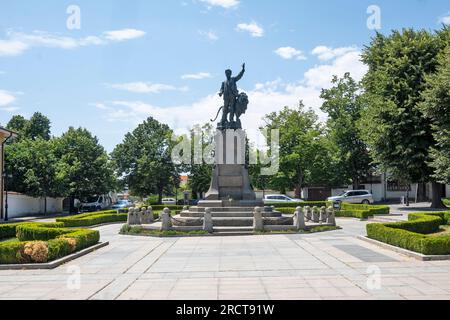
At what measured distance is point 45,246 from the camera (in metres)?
14.1

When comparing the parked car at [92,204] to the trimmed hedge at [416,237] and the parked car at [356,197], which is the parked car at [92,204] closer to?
the parked car at [356,197]

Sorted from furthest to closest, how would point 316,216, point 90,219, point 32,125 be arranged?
point 32,125
point 90,219
point 316,216

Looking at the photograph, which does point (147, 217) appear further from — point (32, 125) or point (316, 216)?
point (32, 125)

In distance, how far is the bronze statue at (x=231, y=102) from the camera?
1101 inches

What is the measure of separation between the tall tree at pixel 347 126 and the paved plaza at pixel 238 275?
37.9 meters

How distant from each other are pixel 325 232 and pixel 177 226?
738cm

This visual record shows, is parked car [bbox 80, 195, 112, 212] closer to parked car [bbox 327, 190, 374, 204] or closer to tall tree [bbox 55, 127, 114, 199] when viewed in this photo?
tall tree [bbox 55, 127, 114, 199]

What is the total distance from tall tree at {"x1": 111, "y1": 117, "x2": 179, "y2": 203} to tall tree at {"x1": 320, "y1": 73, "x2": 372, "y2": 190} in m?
20.1

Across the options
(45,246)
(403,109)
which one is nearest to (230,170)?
(45,246)

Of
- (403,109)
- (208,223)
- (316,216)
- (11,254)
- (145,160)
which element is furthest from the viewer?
(145,160)

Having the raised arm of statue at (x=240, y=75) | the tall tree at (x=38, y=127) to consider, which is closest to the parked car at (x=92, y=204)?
the tall tree at (x=38, y=127)

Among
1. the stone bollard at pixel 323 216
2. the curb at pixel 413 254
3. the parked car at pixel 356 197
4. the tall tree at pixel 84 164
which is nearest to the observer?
the curb at pixel 413 254

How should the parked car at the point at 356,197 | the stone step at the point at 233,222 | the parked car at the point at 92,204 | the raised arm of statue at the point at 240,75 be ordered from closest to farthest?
the stone step at the point at 233,222 → the raised arm of statue at the point at 240,75 → the parked car at the point at 356,197 → the parked car at the point at 92,204

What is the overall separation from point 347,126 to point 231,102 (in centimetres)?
2933
